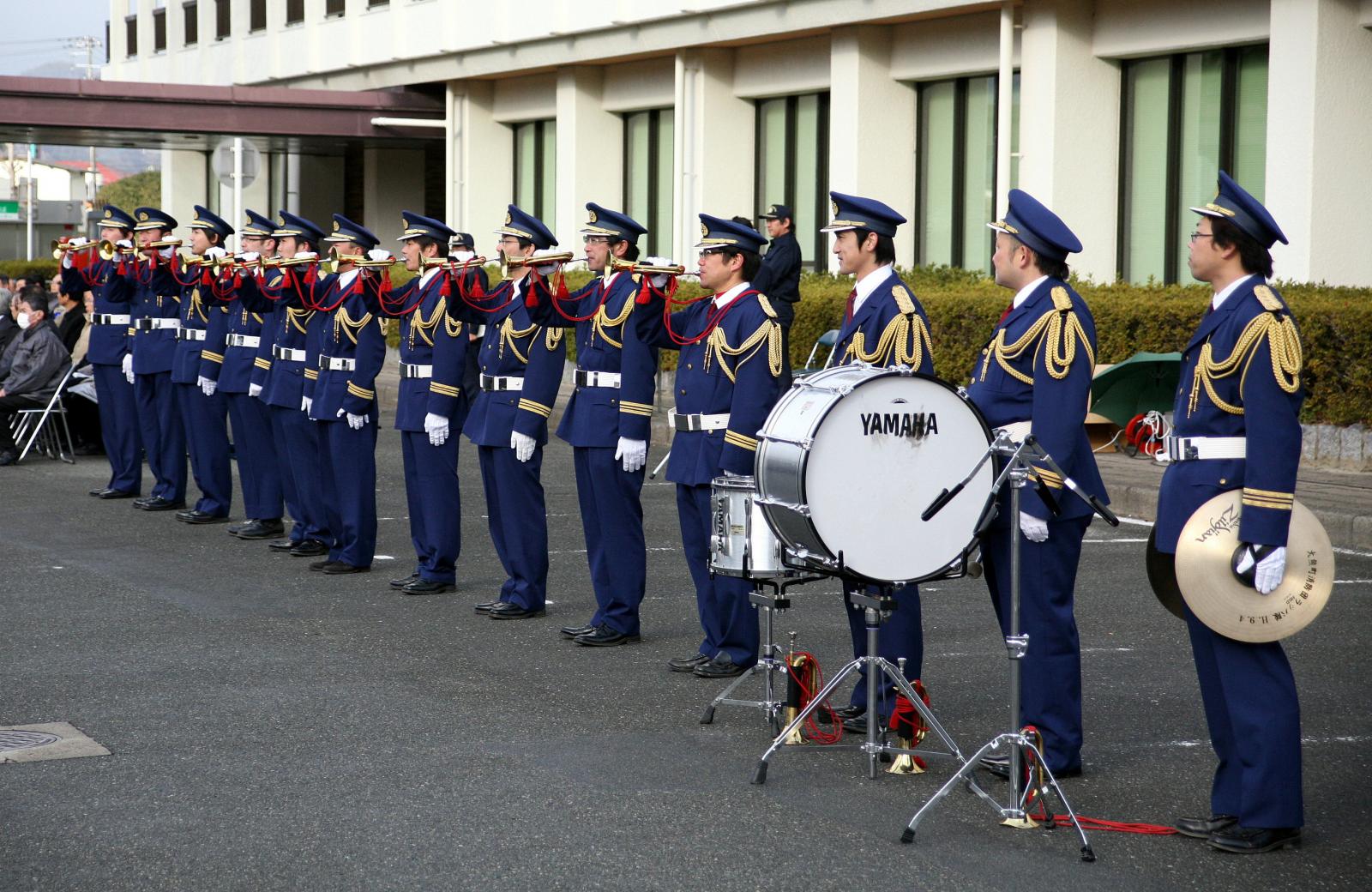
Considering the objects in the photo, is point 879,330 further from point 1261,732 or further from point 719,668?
point 1261,732

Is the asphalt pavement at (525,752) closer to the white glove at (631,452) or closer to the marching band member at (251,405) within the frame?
the white glove at (631,452)

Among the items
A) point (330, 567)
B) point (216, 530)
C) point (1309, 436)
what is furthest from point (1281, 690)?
point (1309, 436)

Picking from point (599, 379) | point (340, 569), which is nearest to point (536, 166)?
point (340, 569)

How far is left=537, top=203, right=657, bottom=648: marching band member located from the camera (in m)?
8.90

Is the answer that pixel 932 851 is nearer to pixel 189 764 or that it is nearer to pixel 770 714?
pixel 770 714

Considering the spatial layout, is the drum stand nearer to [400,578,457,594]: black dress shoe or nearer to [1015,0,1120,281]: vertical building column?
[400,578,457,594]: black dress shoe

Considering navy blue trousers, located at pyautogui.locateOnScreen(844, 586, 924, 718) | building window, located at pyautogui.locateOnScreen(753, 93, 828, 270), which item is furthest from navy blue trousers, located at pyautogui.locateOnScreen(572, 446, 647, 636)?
building window, located at pyautogui.locateOnScreen(753, 93, 828, 270)

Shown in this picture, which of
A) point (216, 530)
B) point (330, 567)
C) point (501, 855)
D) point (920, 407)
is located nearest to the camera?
point (501, 855)

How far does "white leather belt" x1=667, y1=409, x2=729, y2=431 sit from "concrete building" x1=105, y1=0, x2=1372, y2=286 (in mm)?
10152

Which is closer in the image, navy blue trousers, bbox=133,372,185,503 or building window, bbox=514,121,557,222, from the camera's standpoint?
navy blue trousers, bbox=133,372,185,503

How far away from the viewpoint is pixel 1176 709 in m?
7.59

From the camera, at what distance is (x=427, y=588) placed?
10.3 meters

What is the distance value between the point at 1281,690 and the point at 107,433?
11.2 metres

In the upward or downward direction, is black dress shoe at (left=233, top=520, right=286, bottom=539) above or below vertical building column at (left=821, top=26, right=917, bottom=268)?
below
